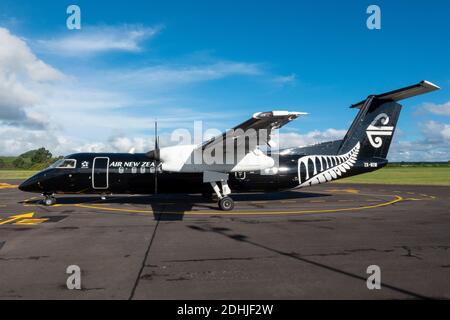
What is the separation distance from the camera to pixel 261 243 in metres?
8.70

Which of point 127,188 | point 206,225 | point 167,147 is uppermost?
point 167,147

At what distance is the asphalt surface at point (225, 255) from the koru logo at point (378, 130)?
18.1 ft

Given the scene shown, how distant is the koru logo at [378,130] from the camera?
17891mm

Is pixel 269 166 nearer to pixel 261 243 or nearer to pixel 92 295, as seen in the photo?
pixel 261 243

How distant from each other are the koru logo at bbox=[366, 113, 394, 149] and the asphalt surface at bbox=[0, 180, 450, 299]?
5.51 m

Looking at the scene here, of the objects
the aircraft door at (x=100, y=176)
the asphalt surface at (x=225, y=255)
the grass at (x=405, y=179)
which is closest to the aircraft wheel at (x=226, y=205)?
the asphalt surface at (x=225, y=255)

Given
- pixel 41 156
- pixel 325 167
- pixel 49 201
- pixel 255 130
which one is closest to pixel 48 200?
pixel 49 201

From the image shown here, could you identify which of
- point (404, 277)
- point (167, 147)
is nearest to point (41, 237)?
point (167, 147)

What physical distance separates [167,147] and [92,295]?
10037 millimetres

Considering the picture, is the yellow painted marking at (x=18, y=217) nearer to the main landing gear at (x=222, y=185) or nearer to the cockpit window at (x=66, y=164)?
the cockpit window at (x=66, y=164)

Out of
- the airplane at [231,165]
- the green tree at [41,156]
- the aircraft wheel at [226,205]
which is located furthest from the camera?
the green tree at [41,156]

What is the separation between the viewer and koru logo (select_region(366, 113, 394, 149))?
17891 millimetres

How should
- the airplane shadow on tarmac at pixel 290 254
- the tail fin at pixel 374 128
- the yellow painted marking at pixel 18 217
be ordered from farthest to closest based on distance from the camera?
the tail fin at pixel 374 128, the yellow painted marking at pixel 18 217, the airplane shadow on tarmac at pixel 290 254

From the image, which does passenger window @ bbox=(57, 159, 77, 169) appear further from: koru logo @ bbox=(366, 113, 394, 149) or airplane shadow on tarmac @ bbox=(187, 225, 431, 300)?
koru logo @ bbox=(366, 113, 394, 149)
